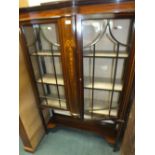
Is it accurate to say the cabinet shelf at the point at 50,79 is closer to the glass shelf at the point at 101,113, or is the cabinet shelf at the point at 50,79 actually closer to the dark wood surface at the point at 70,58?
the dark wood surface at the point at 70,58

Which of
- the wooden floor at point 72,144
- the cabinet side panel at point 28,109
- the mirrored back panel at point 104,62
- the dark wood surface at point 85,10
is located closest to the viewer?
the dark wood surface at point 85,10

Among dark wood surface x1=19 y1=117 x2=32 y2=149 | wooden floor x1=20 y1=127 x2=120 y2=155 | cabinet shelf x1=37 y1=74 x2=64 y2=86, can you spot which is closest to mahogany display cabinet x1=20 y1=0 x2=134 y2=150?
cabinet shelf x1=37 y1=74 x2=64 y2=86

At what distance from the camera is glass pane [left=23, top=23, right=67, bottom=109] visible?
4.08ft

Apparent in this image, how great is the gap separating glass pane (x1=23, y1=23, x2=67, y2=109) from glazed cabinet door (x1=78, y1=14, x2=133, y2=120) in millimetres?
282

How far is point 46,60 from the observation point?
148 cm

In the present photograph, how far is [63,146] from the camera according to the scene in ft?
5.47

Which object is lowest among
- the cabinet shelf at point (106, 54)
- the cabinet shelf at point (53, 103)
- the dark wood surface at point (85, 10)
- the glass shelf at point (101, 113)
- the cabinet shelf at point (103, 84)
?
the glass shelf at point (101, 113)

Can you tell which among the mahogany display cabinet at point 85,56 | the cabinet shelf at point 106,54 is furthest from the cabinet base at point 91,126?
the cabinet shelf at point 106,54

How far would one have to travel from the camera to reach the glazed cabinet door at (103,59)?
1047 mm

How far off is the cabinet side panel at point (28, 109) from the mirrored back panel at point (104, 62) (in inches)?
25.7

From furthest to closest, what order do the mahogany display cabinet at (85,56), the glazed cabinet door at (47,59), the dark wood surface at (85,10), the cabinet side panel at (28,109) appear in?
the cabinet side panel at (28,109)
the glazed cabinet door at (47,59)
the mahogany display cabinet at (85,56)
the dark wood surface at (85,10)

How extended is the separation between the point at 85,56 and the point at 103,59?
251 mm

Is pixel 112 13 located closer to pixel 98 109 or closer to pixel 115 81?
pixel 115 81

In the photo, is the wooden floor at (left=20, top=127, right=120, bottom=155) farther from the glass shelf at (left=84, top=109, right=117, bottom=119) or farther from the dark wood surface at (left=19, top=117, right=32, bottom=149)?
the glass shelf at (left=84, top=109, right=117, bottom=119)
